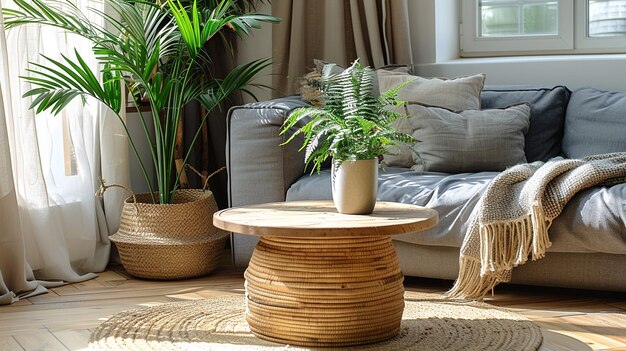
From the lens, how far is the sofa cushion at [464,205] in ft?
9.95

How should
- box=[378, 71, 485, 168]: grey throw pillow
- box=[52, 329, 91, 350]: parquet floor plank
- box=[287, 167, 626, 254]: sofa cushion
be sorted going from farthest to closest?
box=[378, 71, 485, 168]: grey throw pillow
box=[287, 167, 626, 254]: sofa cushion
box=[52, 329, 91, 350]: parquet floor plank

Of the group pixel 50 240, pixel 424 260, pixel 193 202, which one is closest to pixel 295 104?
pixel 193 202

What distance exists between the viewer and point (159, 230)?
3727mm

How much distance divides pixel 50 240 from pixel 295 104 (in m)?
1.06

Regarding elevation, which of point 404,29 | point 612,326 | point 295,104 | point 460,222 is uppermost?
point 404,29

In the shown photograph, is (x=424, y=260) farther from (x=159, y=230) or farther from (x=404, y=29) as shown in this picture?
(x=404, y=29)

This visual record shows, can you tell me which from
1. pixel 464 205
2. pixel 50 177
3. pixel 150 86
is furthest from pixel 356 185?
pixel 50 177

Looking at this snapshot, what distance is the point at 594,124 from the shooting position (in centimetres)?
374

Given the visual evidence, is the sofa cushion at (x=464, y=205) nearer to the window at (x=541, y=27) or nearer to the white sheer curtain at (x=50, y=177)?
the white sheer curtain at (x=50, y=177)

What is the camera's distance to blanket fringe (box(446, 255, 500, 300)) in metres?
3.20

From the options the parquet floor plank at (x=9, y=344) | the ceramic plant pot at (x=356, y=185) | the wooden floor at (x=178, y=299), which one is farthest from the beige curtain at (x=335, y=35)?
the parquet floor plank at (x=9, y=344)

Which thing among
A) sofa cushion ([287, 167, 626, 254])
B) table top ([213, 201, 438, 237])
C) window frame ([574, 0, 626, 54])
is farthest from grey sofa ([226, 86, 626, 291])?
window frame ([574, 0, 626, 54])

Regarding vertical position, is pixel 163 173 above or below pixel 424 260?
above

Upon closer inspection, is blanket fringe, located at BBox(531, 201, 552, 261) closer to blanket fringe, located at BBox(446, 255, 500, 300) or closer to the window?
blanket fringe, located at BBox(446, 255, 500, 300)
